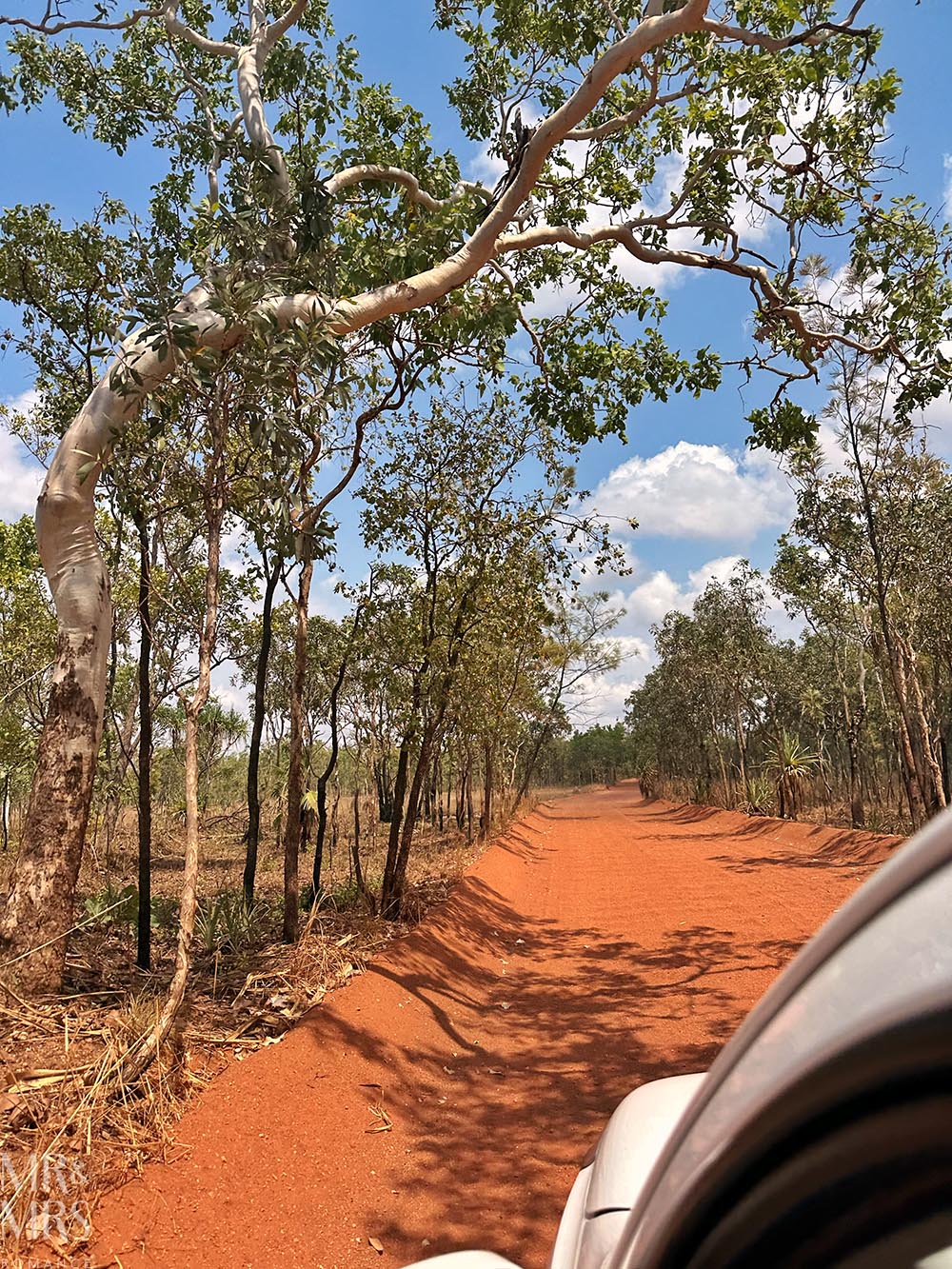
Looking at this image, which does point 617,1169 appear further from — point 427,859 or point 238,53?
point 427,859

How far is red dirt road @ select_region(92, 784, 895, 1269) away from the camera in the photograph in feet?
12.9

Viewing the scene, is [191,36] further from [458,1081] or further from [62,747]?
[458,1081]

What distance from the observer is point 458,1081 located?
242 inches

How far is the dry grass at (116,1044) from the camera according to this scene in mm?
3626

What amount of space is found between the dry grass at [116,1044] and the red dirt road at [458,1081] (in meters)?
0.18

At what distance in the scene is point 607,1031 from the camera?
6.84 meters

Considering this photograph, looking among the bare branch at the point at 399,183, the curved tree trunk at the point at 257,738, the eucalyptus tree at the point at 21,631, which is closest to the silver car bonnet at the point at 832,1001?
the bare branch at the point at 399,183

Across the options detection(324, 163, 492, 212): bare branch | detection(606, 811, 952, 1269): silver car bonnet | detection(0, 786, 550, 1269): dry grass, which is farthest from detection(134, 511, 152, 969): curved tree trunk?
detection(606, 811, 952, 1269): silver car bonnet

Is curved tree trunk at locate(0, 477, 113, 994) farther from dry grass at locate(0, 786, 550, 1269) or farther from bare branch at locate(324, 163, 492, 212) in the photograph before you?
bare branch at locate(324, 163, 492, 212)

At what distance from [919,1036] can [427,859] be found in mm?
16883

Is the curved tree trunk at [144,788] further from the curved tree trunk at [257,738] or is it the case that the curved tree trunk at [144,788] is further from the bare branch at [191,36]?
the bare branch at [191,36]

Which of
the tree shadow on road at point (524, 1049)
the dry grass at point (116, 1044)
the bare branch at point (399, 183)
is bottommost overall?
the tree shadow on road at point (524, 1049)

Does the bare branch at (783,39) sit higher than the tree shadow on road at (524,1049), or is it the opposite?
the bare branch at (783,39)

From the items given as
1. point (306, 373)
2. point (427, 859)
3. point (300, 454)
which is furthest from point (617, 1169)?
point (427, 859)
